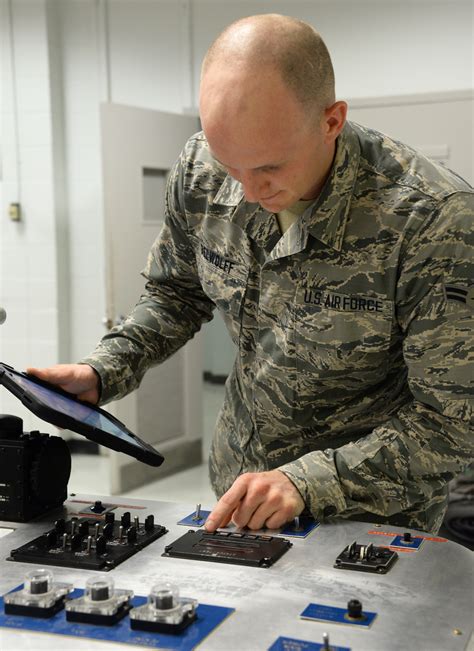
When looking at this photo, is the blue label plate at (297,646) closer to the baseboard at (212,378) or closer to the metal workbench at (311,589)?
the metal workbench at (311,589)

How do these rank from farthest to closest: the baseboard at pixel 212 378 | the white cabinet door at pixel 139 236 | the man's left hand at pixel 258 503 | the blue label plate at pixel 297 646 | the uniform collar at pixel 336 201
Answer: the baseboard at pixel 212 378 < the white cabinet door at pixel 139 236 < the uniform collar at pixel 336 201 < the man's left hand at pixel 258 503 < the blue label plate at pixel 297 646

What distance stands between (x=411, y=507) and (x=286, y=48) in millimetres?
844

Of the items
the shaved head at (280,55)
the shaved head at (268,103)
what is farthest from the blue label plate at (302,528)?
the shaved head at (280,55)

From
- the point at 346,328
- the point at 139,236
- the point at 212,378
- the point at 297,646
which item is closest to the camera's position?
the point at 297,646

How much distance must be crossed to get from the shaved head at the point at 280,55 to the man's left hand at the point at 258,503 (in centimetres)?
60

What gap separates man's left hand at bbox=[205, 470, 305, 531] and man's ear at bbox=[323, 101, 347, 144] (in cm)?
57

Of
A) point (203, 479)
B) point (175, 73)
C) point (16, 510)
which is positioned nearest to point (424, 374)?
point (16, 510)

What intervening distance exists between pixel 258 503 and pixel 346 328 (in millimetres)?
357

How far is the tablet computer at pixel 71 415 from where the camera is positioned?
138cm

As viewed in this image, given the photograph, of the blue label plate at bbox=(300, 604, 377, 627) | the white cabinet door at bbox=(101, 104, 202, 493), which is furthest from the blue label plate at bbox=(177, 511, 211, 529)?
the white cabinet door at bbox=(101, 104, 202, 493)

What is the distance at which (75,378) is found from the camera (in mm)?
1662

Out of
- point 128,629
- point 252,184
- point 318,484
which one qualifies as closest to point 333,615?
point 128,629

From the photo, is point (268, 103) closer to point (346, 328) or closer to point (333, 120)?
point (333, 120)

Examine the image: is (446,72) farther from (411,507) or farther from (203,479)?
(411,507)
